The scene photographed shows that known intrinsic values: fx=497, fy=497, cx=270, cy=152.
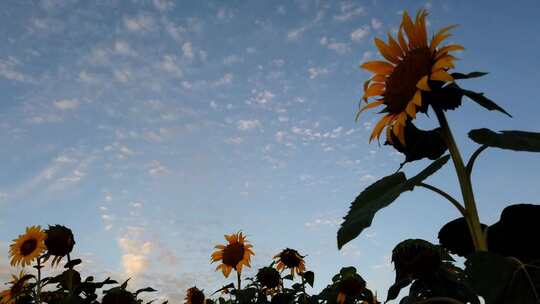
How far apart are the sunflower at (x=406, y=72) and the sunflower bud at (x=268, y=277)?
6.47 metres

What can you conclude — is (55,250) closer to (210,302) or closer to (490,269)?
(210,302)

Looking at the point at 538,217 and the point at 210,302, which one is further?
the point at 210,302

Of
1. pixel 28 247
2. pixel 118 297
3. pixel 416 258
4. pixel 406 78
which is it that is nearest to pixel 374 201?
pixel 406 78

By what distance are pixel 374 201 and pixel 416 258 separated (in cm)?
217

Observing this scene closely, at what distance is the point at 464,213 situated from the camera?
5.38ft

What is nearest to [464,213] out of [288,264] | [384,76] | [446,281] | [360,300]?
[384,76]

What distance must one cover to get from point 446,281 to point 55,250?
4.65m

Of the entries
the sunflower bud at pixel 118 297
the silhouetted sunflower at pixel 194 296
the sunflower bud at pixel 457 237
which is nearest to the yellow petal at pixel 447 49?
the sunflower bud at pixel 457 237

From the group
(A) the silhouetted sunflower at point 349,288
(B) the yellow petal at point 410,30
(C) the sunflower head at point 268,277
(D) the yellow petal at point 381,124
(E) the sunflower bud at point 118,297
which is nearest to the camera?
(D) the yellow petal at point 381,124

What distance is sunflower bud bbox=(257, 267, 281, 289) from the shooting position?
27.1 feet

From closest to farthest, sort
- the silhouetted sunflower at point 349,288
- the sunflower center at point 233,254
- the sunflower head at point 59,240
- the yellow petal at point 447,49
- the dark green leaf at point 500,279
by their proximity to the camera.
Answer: the dark green leaf at point 500,279
the yellow petal at point 447,49
the sunflower head at point 59,240
the silhouetted sunflower at point 349,288
the sunflower center at point 233,254

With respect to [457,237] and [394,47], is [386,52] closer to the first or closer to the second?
[394,47]

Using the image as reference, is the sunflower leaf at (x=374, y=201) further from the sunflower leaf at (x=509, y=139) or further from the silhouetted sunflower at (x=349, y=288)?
the silhouetted sunflower at (x=349, y=288)

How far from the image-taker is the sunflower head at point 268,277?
8.26 meters
